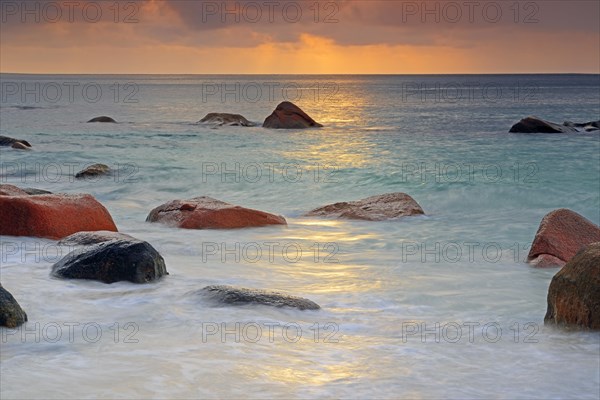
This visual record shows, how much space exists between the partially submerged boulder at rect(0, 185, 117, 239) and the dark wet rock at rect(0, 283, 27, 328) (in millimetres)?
4093

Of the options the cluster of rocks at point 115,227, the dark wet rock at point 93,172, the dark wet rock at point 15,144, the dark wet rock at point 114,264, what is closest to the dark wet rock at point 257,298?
the cluster of rocks at point 115,227

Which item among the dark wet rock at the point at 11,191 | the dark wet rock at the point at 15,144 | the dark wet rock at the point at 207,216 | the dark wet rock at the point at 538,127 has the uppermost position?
the dark wet rock at the point at 538,127

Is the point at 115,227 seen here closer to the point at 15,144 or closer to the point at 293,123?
the point at 15,144

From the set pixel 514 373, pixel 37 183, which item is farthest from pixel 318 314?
pixel 37 183

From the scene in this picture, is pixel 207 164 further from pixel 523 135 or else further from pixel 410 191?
pixel 523 135

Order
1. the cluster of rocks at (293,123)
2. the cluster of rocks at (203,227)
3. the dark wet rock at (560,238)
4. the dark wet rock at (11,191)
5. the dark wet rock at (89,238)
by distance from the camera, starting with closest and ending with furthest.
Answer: the cluster of rocks at (203,227) → the dark wet rock at (89,238) → the dark wet rock at (560,238) → the dark wet rock at (11,191) → the cluster of rocks at (293,123)

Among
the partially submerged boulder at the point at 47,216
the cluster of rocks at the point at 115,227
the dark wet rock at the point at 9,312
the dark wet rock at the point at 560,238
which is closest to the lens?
the dark wet rock at the point at 9,312

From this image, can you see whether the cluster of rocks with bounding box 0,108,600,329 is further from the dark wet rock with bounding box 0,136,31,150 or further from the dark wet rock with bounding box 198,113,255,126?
the dark wet rock with bounding box 198,113,255,126

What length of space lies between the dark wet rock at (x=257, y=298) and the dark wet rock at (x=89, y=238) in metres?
1.76

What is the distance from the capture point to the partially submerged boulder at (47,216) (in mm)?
11133

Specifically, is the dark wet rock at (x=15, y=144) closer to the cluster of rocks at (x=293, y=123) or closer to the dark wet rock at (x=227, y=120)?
the cluster of rocks at (x=293, y=123)

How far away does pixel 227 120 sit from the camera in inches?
1588

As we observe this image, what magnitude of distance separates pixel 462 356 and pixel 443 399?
102cm

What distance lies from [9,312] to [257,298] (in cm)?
220
